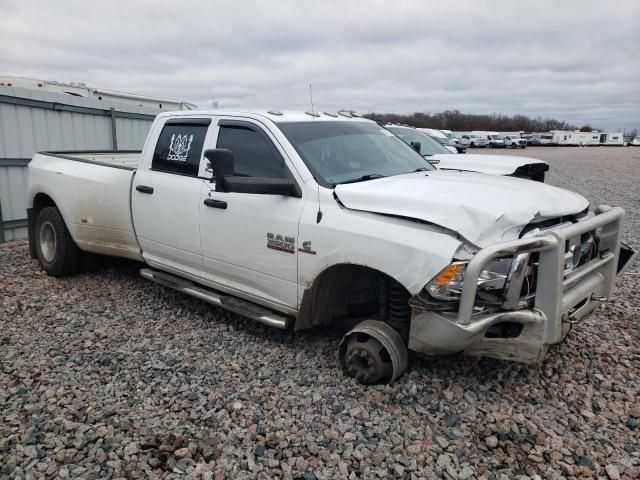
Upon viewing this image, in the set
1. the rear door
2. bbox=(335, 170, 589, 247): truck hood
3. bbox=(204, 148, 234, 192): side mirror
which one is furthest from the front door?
bbox=(335, 170, 589, 247): truck hood

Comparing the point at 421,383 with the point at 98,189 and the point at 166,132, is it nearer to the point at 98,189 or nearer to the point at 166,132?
the point at 166,132

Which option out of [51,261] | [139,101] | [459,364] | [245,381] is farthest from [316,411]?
[139,101]

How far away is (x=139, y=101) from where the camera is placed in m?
13.5

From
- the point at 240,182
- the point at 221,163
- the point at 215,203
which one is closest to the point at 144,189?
the point at 215,203

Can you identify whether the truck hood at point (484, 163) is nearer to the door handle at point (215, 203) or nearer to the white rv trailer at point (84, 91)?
the door handle at point (215, 203)

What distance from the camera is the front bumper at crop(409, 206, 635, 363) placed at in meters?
2.83

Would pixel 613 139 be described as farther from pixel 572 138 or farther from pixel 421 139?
pixel 421 139

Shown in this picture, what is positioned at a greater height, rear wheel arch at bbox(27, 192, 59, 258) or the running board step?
rear wheel arch at bbox(27, 192, 59, 258)

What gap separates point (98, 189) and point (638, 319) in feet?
17.5

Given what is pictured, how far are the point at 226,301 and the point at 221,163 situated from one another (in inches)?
48.3

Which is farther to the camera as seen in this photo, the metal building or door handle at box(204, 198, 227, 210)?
the metal building

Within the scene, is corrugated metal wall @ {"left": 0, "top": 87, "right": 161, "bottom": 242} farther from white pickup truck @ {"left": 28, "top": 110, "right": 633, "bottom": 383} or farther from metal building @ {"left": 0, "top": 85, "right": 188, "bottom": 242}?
white pickup truck @ {"left": 28, "top": 110, "right": 633, "bottom": 383}

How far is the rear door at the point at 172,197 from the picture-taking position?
4.44 metres

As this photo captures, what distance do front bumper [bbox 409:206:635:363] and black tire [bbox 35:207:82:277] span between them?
14.2ft
